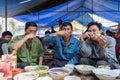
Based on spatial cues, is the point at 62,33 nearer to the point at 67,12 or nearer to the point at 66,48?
the point at 66,48

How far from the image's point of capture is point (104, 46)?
2.21 meters

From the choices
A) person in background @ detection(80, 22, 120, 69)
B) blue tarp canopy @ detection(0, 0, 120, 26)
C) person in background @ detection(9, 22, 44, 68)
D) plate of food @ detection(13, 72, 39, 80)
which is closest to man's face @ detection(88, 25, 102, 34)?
person in background @ detection(80, 22, 120, 69)

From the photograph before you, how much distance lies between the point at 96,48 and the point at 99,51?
7 centimetres

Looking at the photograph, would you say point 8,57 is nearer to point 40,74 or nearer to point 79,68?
point 40,74

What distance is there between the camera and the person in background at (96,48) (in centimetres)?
222

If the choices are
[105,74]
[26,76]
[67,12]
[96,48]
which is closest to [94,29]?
[96,48]

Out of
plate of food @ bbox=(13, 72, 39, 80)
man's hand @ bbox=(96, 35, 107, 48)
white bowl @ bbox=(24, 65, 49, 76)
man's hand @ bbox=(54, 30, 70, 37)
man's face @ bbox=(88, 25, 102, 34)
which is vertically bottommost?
plate of food @ bbox=(13, 72, 39, 80)

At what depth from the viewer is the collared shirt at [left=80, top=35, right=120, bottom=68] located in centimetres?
223

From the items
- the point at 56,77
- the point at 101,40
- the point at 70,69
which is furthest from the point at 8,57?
the point at 101,40

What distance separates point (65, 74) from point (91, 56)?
2.64ft

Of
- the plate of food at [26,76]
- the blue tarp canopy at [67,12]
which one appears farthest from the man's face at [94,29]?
the blue tarp canopy at [67,12]

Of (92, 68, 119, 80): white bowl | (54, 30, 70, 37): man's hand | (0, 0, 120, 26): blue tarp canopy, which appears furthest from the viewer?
(0, 0, 120, 26): blue tarp canopy

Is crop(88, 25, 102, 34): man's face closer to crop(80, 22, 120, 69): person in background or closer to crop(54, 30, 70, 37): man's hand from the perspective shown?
crop(80, 22, 120, 69): person in background

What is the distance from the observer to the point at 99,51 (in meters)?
2.34
